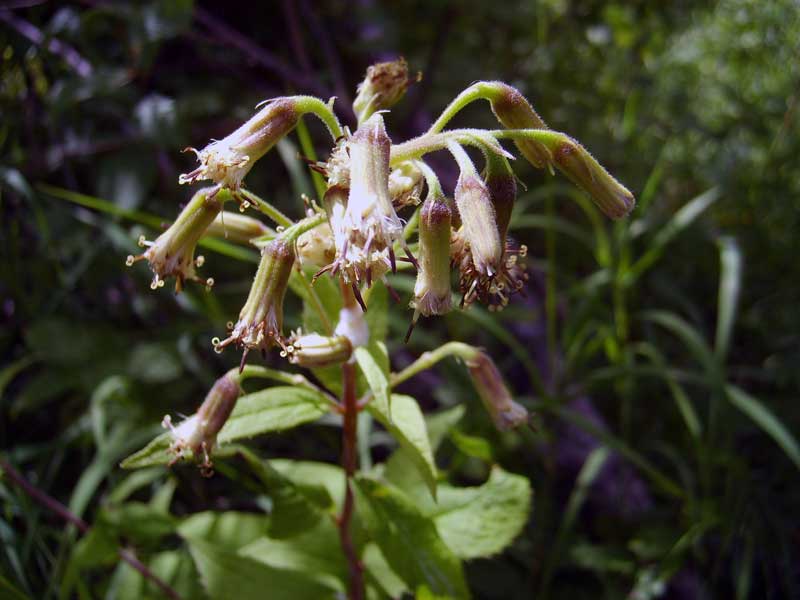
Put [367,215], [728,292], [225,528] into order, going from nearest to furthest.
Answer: [367,215] < [225,528] < [728,292]

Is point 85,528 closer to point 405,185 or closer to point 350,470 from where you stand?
point 350,470

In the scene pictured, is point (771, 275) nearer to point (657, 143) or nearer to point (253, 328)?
point (657, 143)

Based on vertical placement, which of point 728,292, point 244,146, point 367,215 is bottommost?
point 728,292

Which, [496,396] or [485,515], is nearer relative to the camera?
[496,396]

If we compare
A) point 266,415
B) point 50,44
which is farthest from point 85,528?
point 50,44

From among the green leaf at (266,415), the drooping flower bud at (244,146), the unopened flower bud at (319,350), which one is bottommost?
the green leaf at (266,415)

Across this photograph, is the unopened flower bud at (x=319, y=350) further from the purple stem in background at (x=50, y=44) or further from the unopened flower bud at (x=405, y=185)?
the purple stem in background at (x=50, y=44)

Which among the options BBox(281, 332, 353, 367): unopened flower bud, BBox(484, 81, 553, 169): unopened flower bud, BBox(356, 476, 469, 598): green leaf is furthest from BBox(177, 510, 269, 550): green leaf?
BBox(484, 81, 553, 169): unopened flower bud

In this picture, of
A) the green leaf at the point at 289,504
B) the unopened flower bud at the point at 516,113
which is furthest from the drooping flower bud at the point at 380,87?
the green leaf at the point at 289,504
